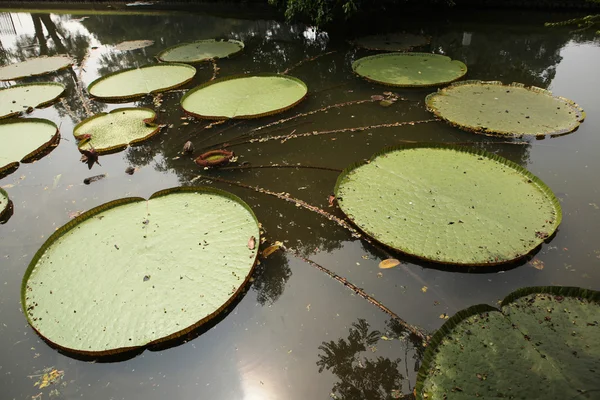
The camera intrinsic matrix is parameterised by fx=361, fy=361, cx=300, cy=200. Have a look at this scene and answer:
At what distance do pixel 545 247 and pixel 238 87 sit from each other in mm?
4356

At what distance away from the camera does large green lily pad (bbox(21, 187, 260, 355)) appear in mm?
2398

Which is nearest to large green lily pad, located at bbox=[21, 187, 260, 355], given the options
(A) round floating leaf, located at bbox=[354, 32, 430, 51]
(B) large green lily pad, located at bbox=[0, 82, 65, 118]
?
(B) large green lily pad, located at bbox=[0, 82, 65, 118]

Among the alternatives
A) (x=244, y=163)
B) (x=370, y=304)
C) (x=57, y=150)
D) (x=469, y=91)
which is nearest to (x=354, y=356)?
(x=370, y=304)

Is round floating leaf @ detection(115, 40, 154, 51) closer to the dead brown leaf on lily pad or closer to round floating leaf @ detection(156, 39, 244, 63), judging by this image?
round floating leaf @ detection(156, 39, 244, 63)

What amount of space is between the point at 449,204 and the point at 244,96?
10.8ft

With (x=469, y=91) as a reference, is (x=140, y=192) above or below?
below

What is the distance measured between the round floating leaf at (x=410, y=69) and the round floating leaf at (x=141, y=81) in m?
2.93

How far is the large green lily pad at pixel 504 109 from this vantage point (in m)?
4.09

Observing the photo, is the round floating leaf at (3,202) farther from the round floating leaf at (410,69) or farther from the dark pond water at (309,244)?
the round floating leaf at (410,69)

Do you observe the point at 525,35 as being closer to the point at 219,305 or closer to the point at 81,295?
the point at 219,305

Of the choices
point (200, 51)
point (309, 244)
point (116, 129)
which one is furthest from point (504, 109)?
point (200, 51)

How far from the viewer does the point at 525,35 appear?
6906 millimetres

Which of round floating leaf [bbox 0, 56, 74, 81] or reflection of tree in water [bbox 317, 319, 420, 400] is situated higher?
round floating leaf [bbox 0, 56, 74, 81]

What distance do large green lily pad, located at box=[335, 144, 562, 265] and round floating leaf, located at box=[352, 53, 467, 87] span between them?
1.95 metres
